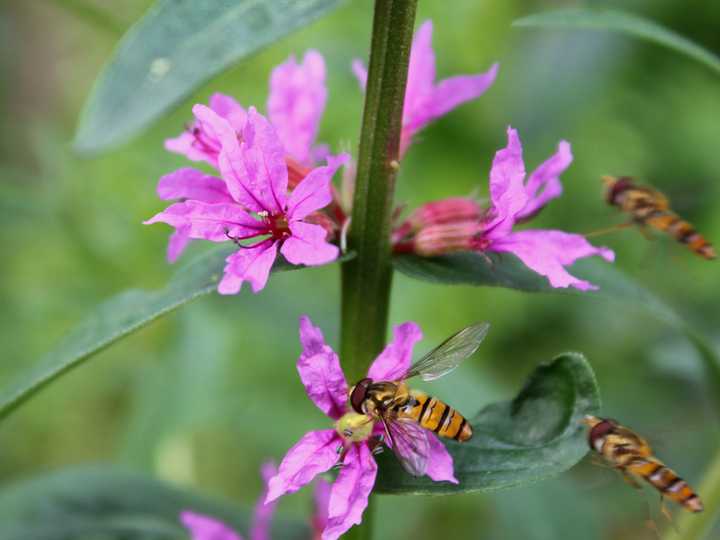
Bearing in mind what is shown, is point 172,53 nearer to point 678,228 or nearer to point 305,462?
point 305,462

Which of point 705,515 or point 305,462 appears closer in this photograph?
point 305,462

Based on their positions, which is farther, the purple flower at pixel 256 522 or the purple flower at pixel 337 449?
the purple flower at pixel 256 522

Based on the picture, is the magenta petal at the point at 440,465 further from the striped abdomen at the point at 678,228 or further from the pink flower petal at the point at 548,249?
the striped abdomen at the point at 678,228

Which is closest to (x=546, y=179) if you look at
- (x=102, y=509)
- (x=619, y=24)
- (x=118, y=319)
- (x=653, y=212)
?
(x=619, y=24)

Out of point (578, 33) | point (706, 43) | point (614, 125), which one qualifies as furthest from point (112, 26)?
point (706, 43)

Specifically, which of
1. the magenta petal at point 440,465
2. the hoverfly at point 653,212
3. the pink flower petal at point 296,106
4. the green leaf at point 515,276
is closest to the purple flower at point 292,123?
the pink flower petal at point 296,106
